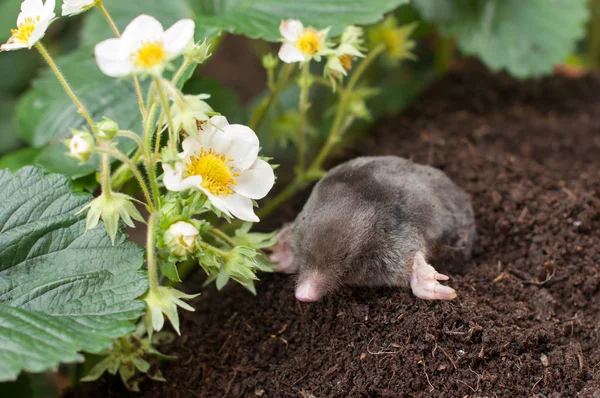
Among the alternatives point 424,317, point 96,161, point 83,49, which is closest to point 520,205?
point 424,317

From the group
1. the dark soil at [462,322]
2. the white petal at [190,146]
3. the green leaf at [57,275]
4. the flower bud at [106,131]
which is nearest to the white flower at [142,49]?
the flower bud at [106,131]

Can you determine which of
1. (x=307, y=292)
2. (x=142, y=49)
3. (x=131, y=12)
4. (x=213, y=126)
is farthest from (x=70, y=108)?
(x=307, y=292)

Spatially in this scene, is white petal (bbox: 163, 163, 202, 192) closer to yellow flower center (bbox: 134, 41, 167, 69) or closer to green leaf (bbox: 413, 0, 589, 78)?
yellow flower center (bbox: 134, 41, 167, 69)

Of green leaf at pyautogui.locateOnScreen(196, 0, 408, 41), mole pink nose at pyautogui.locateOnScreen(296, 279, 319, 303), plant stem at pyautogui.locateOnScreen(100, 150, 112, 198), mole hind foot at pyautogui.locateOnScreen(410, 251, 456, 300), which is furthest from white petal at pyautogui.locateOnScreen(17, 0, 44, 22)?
mole hind foot at pyautogui.locateOnScreen(410, 251, 456, 300)

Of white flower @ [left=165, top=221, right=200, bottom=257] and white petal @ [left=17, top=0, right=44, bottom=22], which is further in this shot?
white petal @ [left=17, top=0, right=44, bottom=22]

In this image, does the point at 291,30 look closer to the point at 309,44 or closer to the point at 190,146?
the point at 309,44
